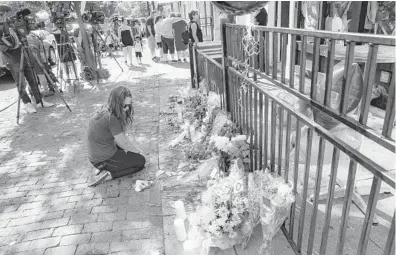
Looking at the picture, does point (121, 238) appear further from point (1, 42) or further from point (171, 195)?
point (1, 42)

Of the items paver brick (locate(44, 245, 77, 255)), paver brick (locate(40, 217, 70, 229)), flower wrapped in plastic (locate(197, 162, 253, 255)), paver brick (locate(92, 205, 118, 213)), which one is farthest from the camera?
paver brick (locate(92, 205, 118, 213))

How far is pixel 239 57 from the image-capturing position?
127 inches

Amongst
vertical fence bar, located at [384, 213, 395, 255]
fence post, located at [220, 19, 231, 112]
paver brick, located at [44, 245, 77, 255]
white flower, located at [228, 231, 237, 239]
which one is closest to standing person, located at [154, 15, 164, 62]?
fence post, located at [220, 19, 231, 112]

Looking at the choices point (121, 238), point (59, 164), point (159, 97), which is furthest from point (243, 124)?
point (159, 97)

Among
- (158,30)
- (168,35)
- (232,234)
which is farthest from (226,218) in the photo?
(158,30)

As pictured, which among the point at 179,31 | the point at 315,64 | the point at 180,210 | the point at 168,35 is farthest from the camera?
the point at 168,35

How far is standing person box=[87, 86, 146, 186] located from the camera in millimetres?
3574

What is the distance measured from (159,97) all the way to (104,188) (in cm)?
385

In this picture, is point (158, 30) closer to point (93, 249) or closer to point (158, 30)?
point (158, 30)

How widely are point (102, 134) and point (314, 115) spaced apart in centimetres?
246

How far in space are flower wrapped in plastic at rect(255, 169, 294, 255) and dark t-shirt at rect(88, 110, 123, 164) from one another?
1.94 meters

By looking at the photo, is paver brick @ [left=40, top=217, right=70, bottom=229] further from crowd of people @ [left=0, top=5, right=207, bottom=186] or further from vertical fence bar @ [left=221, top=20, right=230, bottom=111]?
vertical fence bar @ [left=221, top=20, right=230, bottom=111]

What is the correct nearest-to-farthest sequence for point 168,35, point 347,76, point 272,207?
point 347,76 < point 272,207 < point 168,35

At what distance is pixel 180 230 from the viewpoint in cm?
267
